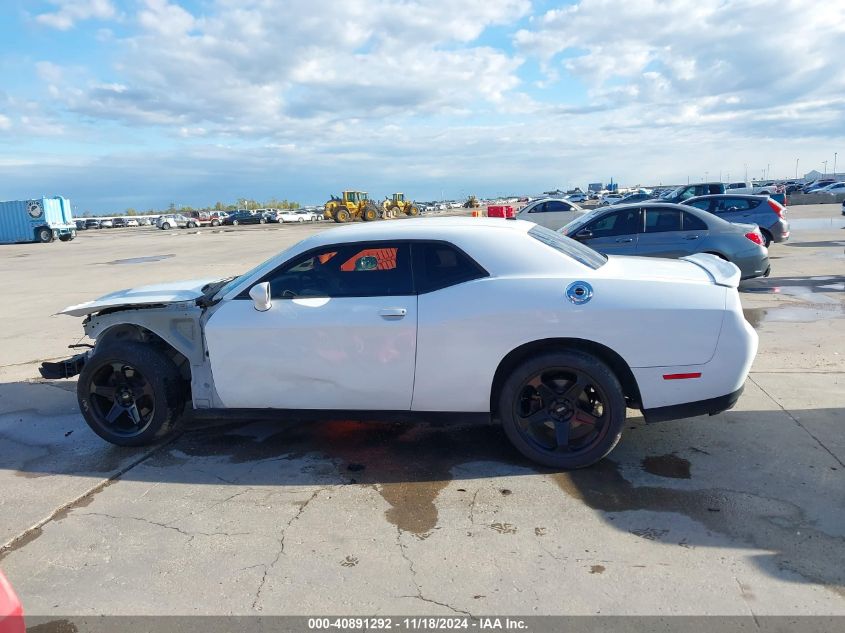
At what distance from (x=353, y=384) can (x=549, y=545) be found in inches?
62.9

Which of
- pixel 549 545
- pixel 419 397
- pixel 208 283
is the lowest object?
pixel 549 545

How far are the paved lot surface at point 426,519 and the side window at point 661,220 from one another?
4834 mm

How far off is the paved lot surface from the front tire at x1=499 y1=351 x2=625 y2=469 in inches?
6.6

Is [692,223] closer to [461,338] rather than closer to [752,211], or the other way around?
[752,211]

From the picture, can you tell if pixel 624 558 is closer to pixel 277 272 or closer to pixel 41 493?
pixel 277 272

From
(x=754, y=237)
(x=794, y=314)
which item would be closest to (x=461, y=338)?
(x=794, y=314)

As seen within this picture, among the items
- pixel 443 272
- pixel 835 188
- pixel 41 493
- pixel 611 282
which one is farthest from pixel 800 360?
pixel 835 188

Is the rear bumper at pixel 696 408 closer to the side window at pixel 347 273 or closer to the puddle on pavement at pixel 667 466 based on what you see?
the puddle on pavement at pixel 667 466

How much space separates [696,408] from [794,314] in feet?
18.7

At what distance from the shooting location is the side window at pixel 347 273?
412 cm

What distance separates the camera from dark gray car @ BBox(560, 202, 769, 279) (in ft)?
31.1

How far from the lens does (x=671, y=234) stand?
9.84m

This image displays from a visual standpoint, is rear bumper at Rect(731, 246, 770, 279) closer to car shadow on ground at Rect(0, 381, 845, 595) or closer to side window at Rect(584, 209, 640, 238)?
side window at Rect(584, 209, 640, 238)

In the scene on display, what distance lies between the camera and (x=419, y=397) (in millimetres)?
4043
